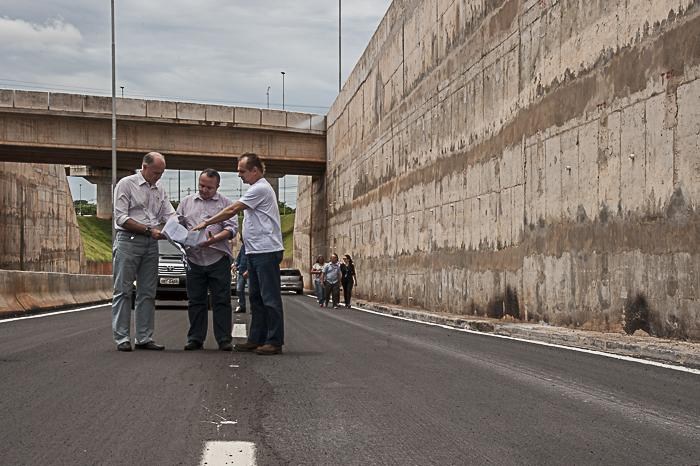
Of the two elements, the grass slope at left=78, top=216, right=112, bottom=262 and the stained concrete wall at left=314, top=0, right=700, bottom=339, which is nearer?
the stained concrete wall at left=314, top=0, right=700, bottom=339

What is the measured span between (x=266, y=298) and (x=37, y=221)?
35.6 m

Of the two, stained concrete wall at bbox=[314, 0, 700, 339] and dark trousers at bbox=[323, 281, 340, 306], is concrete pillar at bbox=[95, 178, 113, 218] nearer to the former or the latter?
stained concrete wall at bbox=[314, 0, 700, 339]

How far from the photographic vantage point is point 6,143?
34.0 metres

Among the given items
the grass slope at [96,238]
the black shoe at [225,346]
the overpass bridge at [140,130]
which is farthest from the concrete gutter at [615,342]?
the grass slope at [96,238]

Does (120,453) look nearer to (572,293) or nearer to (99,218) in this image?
(572,293)

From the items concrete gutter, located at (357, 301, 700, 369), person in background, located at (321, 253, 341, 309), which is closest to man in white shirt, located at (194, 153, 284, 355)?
concrete gutter, located at (357, 301, 700, 369)

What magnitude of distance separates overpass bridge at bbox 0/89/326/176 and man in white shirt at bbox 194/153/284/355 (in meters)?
28.9

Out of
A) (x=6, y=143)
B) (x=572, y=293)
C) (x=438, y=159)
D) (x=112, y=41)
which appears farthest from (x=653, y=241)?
(x=112, y=41)

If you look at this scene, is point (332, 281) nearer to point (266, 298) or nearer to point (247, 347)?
point (247, 347)

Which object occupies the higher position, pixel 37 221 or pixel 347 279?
pixel 37 221

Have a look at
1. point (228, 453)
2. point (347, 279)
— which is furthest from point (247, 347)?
point (347, 279)

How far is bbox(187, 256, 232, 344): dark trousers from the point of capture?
326 inches

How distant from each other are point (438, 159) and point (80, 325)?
11.7m

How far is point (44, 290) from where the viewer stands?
1830cm
